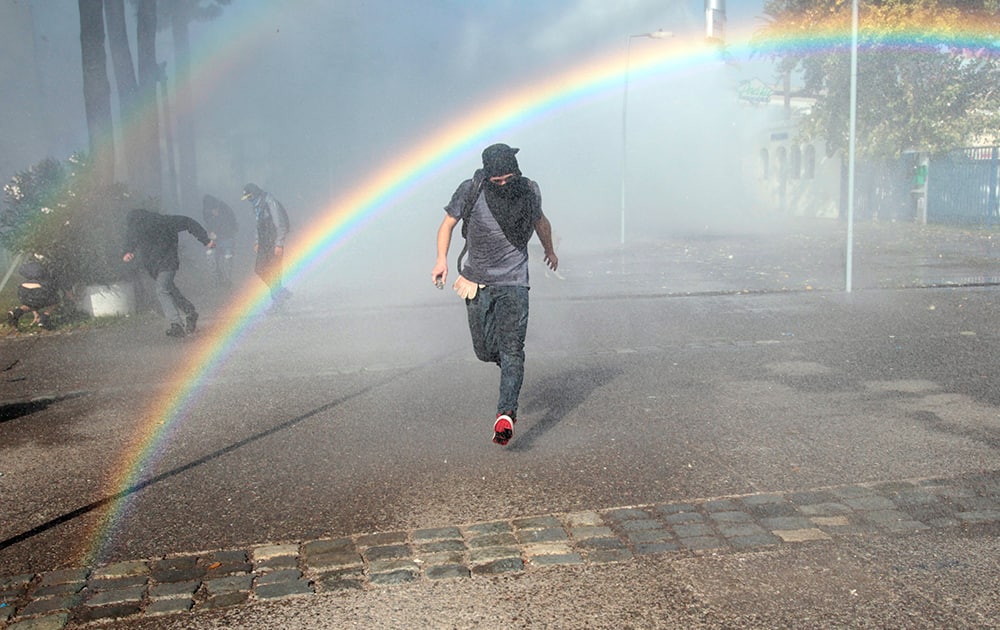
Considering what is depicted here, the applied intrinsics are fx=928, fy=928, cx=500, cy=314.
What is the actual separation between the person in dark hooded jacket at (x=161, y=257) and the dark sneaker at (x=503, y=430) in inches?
249

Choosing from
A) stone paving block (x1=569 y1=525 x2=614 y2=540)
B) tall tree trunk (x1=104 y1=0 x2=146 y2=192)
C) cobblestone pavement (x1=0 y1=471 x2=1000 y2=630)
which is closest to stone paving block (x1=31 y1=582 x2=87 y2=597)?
cobblestone pavement (x1=0 y1=471 x2=1000 y2=630)

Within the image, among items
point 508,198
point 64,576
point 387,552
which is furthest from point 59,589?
point 508,198

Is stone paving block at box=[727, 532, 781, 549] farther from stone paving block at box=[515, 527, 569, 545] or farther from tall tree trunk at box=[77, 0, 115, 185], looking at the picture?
tall tree trunk at box=[77, 0, 115, 185]

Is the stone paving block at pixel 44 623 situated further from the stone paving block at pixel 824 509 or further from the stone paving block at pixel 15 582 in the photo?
the stone paving block at pixel 824 509

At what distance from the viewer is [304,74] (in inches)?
2050

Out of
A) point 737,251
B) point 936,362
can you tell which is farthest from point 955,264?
point 936,362

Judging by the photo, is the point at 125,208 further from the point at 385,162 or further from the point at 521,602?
the point at 385,162

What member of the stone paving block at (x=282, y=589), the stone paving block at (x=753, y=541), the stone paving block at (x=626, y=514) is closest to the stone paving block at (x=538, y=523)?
the stone paving block at (x=626, y=514)

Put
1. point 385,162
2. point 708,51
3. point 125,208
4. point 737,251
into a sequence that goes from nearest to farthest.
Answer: point 125,208
point 737,251
point 708,51
point 385,162

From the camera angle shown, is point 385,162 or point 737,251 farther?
point 385,162

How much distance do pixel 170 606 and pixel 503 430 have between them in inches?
87.8

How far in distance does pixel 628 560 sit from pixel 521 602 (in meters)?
0.57

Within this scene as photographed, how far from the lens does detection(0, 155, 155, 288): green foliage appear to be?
38.6ft

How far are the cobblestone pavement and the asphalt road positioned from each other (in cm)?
11
